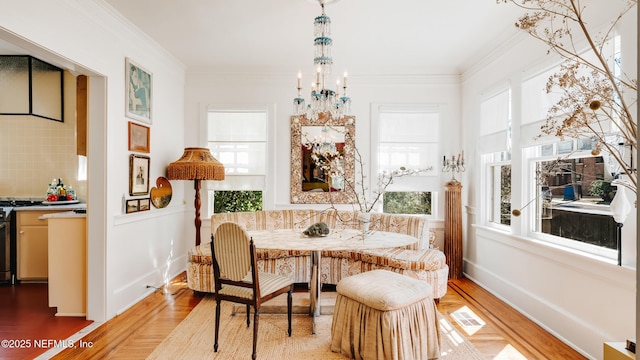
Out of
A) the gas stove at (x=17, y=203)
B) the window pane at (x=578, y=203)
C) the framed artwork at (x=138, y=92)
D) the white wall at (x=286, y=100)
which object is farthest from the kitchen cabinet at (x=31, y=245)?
the window pane at (x=578, y=203)

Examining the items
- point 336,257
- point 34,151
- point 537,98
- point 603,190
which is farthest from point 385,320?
point 34,151

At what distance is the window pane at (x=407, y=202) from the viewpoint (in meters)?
4.88

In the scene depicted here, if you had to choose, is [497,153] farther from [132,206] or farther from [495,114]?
[132,206]

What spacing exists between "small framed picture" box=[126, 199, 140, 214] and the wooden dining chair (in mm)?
1511

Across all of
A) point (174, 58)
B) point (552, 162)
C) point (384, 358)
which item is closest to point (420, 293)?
point (384, 358)

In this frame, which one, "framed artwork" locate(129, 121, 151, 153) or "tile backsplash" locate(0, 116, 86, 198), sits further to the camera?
"tile backsplash" locate(0, 116, 86, 198)

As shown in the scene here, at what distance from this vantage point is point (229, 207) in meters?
4.92

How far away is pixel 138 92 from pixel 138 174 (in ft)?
2.98

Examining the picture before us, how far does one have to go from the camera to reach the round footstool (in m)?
2.23

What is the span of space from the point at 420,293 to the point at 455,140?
9.90ft

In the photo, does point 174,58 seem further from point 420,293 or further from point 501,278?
point 501,278

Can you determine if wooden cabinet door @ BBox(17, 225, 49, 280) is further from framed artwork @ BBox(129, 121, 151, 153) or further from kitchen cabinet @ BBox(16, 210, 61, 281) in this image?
framed artwork @ BBox(129, 121, 151, 153)

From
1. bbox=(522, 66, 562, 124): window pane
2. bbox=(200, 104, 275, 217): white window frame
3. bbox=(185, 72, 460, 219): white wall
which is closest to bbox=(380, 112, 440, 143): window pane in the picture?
bbox=(185, 72, 460, 219): white wall

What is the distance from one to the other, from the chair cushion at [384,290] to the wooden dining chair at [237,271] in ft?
1.99
